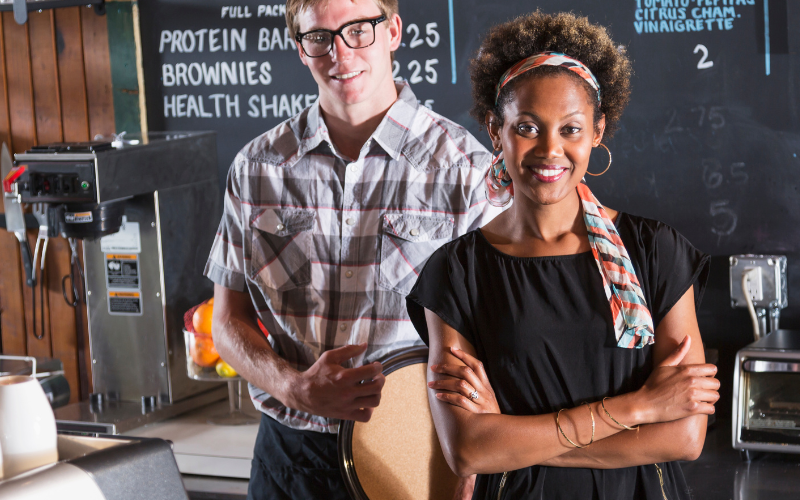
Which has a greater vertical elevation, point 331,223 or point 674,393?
point 331,223

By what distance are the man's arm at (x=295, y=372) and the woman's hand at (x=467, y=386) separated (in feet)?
0.86

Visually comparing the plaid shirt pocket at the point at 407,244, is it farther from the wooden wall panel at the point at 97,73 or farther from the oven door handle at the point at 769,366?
the wooden wall panel at the point at 97,73

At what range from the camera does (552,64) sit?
1.25 metres

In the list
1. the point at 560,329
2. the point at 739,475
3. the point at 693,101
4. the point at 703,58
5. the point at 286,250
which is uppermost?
the point at 703,58

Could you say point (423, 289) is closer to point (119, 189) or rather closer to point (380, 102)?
point (380, 102)

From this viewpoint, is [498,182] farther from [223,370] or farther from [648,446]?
[223,370]

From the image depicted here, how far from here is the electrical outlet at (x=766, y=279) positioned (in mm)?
2371

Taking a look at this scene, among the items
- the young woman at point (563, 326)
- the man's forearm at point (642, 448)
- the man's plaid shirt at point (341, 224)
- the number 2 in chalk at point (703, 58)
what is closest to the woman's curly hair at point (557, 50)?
the young woman at point (563, 326)

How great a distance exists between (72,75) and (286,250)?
2000 millimetres

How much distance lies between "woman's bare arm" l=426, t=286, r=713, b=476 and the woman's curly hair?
1.35 feet

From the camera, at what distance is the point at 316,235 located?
1.69m

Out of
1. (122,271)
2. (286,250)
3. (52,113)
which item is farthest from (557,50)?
(52,113)

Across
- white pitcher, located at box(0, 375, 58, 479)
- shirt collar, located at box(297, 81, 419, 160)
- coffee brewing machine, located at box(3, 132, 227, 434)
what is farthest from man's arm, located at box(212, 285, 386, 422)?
coffee brewing machine, located at box(3, 132, 227, 434)

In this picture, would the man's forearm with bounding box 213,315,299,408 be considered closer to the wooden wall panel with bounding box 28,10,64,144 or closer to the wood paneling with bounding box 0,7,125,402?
the wood paneling with bounding box 0,7,125,402
